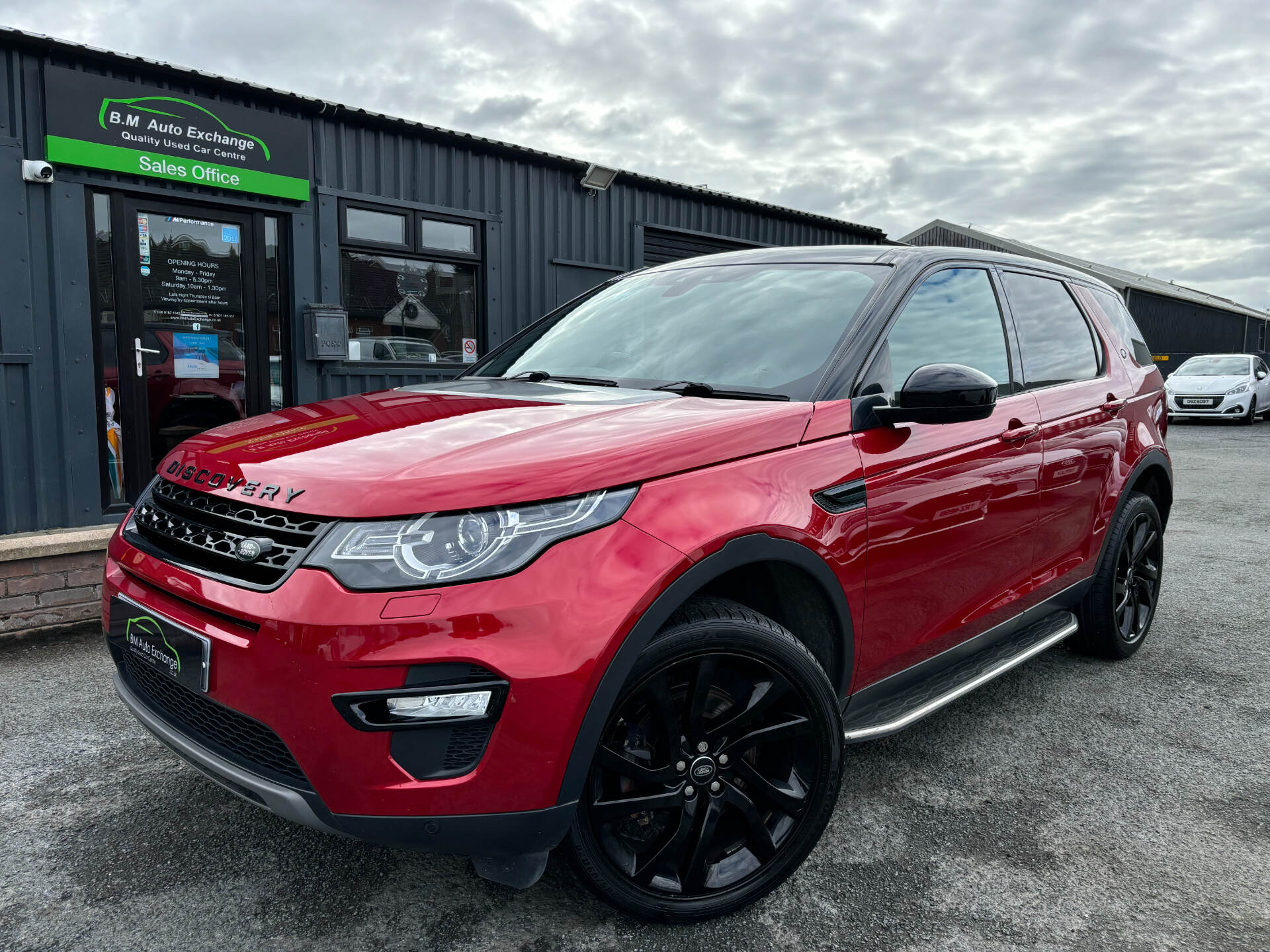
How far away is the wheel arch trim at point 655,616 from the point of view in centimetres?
185

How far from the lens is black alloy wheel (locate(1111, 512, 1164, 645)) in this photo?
4.01 meters

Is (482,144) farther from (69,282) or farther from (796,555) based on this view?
(796,555)

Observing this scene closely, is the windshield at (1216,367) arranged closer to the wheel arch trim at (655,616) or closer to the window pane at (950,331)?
the window pane at (950,331)

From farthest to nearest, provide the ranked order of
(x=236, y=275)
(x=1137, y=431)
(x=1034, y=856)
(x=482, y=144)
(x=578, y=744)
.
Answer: (x=482, y=144)
(x=236, y=275)
(x=1137, y=431)
(x=1034, y=856)
(x=578, y=744)

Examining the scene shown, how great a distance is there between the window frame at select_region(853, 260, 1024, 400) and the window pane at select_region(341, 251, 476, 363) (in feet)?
17.2

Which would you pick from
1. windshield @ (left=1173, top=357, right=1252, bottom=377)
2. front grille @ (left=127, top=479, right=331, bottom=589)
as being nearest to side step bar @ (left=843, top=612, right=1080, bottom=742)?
front grille @ (left=127, top=479, right=331, bottom=589)

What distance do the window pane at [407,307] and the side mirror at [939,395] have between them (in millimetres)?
5614

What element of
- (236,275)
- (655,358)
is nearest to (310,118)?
(236,275)

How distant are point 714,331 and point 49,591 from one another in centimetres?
400

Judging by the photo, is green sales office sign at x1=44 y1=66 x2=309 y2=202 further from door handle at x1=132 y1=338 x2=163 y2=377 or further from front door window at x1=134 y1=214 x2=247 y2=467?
door handle at x1=132 y1=338 x2=163 y2=377

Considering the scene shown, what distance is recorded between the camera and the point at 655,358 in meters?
2.88

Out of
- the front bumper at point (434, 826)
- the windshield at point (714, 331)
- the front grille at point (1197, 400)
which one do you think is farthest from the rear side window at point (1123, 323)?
the front grille at point (1197, 400)

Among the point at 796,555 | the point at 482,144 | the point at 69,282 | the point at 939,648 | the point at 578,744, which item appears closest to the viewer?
the point at 578,744

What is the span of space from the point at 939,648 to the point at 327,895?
1915 millimetres
